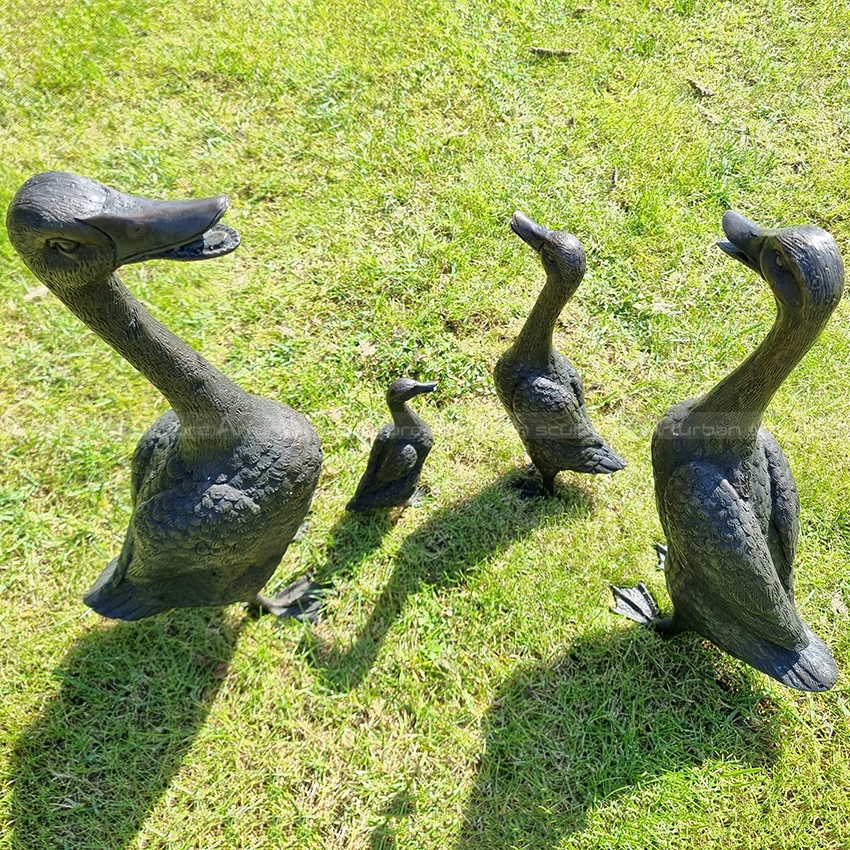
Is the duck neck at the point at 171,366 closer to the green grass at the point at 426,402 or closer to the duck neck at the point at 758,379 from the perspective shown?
the green grass at the point at 426,402

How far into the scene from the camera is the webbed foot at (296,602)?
3262 millimetres

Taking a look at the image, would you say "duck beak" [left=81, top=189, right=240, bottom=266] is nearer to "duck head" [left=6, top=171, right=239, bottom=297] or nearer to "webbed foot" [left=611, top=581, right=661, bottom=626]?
"duck head" [left=6, top=171, right=239, bottom=297]

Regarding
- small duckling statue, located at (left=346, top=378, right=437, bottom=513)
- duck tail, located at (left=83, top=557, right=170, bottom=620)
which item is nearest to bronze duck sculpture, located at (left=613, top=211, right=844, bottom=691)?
small duckling statue, located at (left=346, top=378, right=437, bottom=513)

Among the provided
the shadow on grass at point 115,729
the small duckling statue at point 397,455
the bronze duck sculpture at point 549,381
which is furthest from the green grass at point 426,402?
the bronze duck sculpture at point 549,381

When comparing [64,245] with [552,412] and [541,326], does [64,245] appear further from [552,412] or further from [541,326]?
[552,412]

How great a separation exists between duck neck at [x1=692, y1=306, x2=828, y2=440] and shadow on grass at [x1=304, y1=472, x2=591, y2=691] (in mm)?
1308

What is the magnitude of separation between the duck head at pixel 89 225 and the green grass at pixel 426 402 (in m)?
2.02

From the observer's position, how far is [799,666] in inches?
98.9

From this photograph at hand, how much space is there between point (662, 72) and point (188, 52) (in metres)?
4.31

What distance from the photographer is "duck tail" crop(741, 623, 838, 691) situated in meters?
2.49

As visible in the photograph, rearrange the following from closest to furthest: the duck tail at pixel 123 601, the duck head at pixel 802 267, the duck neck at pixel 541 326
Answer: the duck head at pixel 802 267 < the duck tail at pixel 123 601 < the duck neck at pixel 541 326

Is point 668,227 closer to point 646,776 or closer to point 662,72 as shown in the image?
point 662,72

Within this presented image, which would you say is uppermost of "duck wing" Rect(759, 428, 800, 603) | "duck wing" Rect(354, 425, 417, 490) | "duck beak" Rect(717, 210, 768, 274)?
"duck beak" Rect(717, 210, 768, 274)

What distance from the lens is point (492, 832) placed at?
2.75 metres
